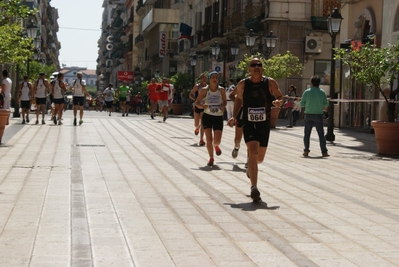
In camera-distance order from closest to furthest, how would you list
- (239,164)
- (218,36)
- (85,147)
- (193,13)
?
(239,164) < (85,147) < (218,36) < (193,13)

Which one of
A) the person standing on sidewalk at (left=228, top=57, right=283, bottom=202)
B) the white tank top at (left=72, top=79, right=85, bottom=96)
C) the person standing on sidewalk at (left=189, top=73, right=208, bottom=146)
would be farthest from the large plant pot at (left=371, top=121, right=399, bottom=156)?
the white tank top at (left=72, top=79, right=85, bottom=96)

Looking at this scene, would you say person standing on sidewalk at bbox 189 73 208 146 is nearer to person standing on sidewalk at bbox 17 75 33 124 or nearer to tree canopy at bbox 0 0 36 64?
tree canopy at bbox 0 0 36 64

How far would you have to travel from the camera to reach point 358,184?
11.8 m

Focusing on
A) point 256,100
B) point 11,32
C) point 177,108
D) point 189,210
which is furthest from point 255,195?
point 177,108

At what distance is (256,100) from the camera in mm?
10180

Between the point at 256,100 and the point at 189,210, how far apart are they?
1887 mm

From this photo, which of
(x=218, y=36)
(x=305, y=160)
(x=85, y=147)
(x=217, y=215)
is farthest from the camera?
(x=218, y=36)

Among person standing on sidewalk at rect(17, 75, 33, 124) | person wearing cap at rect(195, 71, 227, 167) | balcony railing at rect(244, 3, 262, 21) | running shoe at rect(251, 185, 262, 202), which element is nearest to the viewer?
running shoe at rect(251, 185, 262, 202)

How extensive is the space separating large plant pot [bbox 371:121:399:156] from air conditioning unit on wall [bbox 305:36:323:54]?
22.8m

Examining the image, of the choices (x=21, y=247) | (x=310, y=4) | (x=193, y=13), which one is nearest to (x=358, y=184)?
(x=21, y=247)

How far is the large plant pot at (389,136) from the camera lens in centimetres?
1736

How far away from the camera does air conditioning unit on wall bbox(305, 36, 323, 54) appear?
4016 centimetres

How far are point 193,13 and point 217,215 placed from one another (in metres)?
53.4

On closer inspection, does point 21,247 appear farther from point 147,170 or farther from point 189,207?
point 147,170
